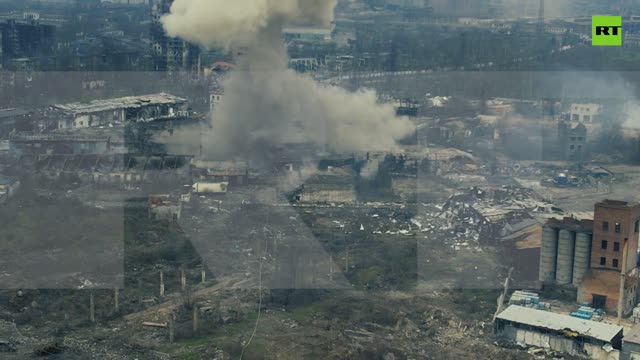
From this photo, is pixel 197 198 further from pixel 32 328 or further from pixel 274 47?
pixel 32 328

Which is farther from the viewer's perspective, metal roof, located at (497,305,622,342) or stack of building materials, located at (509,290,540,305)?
stack of building materials, located at (509,290,540,305)

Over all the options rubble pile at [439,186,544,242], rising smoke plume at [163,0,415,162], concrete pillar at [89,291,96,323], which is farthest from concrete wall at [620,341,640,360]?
rising smoke plume at [163,0,415,162]

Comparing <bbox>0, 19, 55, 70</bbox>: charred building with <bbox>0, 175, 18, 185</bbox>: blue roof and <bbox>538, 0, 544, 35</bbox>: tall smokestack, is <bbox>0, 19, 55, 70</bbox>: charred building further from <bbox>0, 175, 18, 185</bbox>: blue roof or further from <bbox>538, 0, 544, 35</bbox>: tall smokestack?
<bbox>538, 0, 544, 35</bbox>: tall smokestack

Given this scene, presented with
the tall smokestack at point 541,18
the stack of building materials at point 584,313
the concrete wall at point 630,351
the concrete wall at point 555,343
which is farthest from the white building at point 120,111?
the concrete wall at point 630,351

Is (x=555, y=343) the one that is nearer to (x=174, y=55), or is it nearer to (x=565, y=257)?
(x=565, y=257)

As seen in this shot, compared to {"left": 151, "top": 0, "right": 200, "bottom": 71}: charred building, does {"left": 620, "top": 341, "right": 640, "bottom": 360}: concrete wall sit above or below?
below

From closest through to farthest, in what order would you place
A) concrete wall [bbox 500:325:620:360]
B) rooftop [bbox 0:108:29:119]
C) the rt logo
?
concrete wall [bbox 500:325:620:360] → rooftop [bbox 0:108:29:119] → the rt logo

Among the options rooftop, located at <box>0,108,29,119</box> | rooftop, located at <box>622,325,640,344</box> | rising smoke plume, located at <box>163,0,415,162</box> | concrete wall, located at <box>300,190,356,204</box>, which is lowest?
rooftop, located at <box>622,325,640,344</box>
